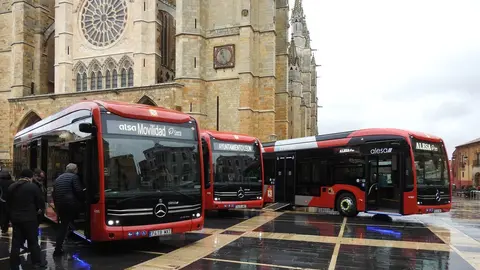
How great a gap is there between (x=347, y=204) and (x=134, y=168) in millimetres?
9055

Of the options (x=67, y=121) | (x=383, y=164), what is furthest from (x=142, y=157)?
(x=383, y=164)

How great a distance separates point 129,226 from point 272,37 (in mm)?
26668

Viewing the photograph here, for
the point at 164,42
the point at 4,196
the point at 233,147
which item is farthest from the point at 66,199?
the point at 164,42

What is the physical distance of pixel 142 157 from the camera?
25.4 feet

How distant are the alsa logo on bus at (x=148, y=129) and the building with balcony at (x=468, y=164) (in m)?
50.0

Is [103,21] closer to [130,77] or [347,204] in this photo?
[130,77]

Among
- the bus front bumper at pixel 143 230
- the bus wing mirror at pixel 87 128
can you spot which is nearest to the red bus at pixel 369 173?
the bus front bumper at pixel 143 230

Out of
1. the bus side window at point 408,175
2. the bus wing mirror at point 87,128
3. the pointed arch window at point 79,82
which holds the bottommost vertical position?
the bus side window at point 408,175

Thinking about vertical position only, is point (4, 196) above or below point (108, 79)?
below

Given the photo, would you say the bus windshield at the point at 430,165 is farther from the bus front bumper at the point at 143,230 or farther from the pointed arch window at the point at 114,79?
the pointed arch window at the point at 114,79

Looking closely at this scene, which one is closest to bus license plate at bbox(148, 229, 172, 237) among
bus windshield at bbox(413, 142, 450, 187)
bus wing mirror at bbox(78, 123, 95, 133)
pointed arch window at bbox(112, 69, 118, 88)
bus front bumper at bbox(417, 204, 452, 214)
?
bus wing mirror at bbox(78, 123, 95, 133)

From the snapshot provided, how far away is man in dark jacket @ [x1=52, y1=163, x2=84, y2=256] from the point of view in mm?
7453

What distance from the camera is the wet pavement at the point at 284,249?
23.2 ft

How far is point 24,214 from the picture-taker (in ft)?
20.9
